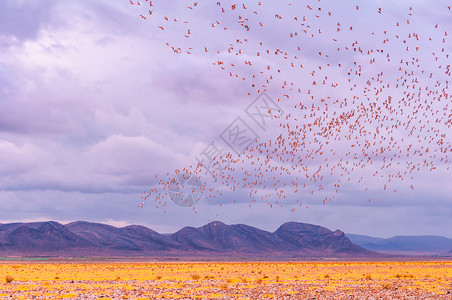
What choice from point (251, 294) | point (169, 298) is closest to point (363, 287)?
point (251, 294)

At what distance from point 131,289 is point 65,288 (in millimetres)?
5715

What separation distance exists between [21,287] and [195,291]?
1429 centimetres

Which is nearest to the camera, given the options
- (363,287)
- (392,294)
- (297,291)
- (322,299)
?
(322,299)

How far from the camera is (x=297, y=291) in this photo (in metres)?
40.7

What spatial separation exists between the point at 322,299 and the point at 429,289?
11.4 metres

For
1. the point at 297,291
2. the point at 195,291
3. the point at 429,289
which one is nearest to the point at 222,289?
the point at 195,291

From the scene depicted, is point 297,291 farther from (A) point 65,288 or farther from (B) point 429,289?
(A) point 65,288

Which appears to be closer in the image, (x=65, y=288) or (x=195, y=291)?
(x=195, y=291)

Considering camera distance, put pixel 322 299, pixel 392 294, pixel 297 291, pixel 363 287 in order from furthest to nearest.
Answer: pixel 363 287 → pixel 297 291 → pixel 392 294 → pixel 322 299

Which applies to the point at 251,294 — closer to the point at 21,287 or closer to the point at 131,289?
the point at 131,289

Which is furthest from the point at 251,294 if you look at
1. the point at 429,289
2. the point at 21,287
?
the point at 21,287

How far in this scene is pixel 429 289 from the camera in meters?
42.0

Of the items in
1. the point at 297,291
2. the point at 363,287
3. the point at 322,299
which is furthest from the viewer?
the point at 363,287

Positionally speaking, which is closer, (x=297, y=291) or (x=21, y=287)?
(x=297, y=291)
